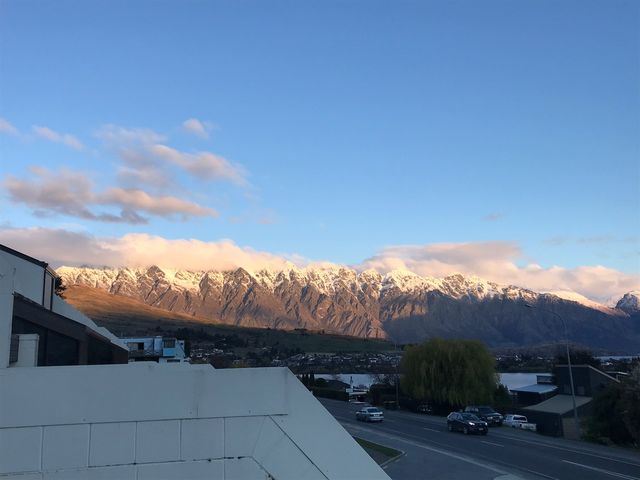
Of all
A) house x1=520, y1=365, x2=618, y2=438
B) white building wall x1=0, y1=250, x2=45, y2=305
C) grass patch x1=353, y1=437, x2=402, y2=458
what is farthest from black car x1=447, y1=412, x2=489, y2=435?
white building wall x1=0, y1=250, x2=45, y2=305

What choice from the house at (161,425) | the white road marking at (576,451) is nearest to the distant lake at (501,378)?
the white road marking at (576,451)

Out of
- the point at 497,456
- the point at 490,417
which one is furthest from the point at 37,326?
the point at 490,417

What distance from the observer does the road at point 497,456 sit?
75.8 ft

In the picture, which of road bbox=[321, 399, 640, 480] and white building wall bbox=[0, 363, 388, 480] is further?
road bbox=[321, 399, 640, 480]

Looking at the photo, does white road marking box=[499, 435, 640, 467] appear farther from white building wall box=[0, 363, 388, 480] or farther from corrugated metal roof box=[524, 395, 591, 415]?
white building wall box=[0, 363, 388, 480]

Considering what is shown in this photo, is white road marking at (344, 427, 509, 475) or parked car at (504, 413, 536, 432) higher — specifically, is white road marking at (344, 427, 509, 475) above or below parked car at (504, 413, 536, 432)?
above

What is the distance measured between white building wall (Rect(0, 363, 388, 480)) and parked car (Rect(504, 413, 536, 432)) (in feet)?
149

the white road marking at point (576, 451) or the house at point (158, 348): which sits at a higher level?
the house at point (158, 348)

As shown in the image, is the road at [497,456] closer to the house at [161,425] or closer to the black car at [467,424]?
the black car at [467,424]

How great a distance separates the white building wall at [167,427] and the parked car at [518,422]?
149 feet

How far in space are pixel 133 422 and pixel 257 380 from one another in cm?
152

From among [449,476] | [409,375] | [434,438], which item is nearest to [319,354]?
[409,375]

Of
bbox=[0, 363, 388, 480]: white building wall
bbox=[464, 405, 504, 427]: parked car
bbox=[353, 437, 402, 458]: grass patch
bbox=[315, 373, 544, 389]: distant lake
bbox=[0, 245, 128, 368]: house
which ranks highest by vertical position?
bbox=[0, 245, 128, 368]: house

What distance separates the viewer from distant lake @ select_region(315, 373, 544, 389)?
392ft
